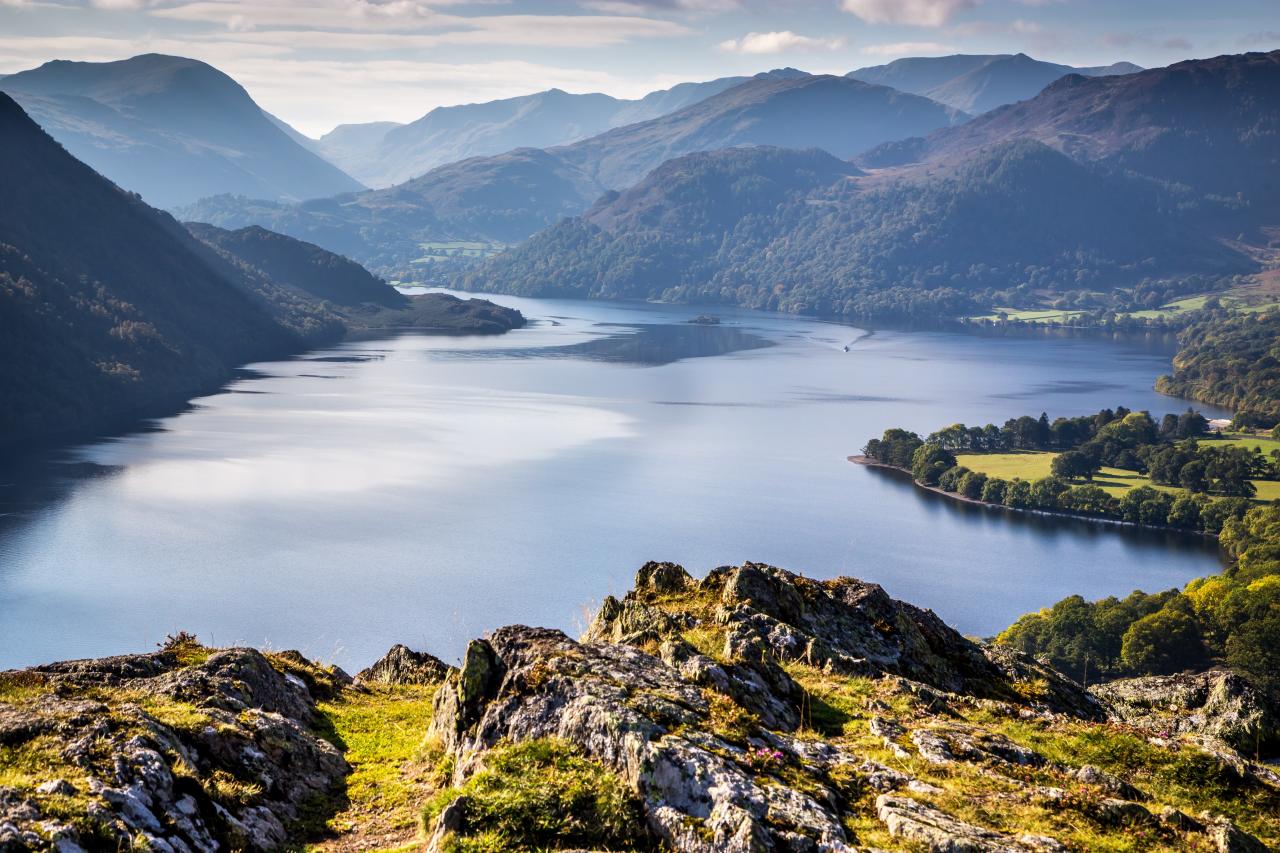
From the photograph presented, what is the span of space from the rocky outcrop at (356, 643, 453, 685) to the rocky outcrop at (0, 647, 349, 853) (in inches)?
185

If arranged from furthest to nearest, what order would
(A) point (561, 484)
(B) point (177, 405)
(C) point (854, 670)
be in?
(B) point (177, 405), (A) point (561, 484), (C) point (854, 670)

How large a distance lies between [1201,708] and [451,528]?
84.7 metres

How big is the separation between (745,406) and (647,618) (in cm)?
16040

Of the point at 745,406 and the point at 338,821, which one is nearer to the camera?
the point at 338,821

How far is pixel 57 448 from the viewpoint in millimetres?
132250

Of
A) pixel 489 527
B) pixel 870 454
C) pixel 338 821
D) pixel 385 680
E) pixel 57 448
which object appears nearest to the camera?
pixel 338 821

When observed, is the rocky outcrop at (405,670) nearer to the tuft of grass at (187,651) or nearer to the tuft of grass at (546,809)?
the tuft of grass at (187,651)

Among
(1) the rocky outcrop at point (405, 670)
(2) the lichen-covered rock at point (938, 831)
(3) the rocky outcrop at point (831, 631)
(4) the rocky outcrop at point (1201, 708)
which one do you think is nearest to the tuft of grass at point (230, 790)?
(3) the rocky outcrop at point (831, 631)

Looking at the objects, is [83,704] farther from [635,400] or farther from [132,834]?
[635,400]

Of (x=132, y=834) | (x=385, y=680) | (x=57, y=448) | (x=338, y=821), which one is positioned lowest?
(x=57, y=448)

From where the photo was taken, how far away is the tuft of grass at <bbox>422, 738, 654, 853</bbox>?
30.9 ft

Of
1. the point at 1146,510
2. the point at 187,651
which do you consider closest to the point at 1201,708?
the point at 187,651

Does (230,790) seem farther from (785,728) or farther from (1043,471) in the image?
(1043,471)

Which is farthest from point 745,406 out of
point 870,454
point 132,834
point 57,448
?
point 132,834
